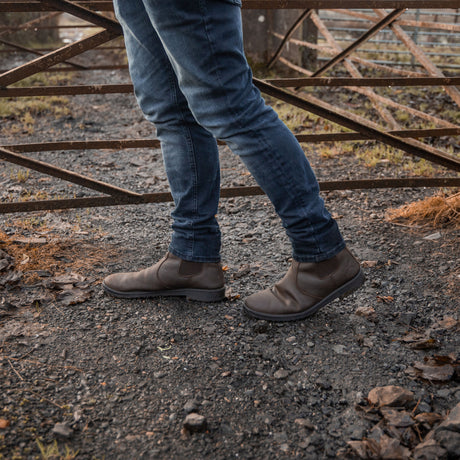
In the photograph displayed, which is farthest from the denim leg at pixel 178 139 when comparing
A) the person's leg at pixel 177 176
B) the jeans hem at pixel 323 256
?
the jeans hem at pixel 323 256

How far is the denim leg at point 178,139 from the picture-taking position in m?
1.78

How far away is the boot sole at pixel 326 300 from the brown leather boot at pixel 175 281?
0.74 ft

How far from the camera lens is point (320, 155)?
4.33 meters

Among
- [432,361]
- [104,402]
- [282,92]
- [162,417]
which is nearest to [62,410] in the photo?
A: [104,402]

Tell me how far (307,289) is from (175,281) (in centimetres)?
56

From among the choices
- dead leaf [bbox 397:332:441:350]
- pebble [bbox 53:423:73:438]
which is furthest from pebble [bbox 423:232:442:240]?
pebble [bbox 53:423:73:438]

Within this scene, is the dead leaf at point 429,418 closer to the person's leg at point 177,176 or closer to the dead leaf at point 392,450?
the dead leaf at point 392,450

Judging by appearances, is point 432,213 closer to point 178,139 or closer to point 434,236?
point 434,236

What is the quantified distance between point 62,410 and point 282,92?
1.78m

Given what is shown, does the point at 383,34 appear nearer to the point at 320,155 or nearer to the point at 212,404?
the point at 320,155

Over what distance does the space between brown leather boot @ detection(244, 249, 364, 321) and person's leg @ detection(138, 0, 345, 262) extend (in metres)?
0.05

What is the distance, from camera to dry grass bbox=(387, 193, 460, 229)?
286cm

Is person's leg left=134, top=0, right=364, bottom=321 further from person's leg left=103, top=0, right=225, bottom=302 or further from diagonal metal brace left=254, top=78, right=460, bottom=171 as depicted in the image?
diagonal metal brace left=254, top=78, right=460, bottom=171

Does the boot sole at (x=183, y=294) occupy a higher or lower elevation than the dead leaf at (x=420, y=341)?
higher
